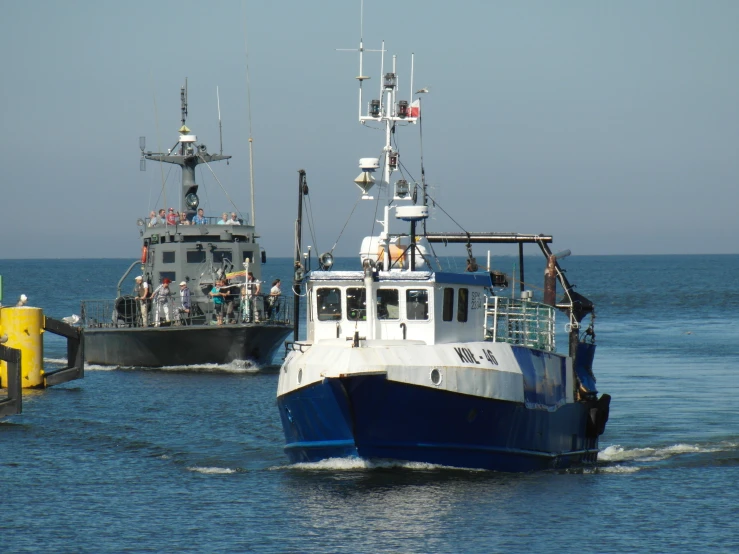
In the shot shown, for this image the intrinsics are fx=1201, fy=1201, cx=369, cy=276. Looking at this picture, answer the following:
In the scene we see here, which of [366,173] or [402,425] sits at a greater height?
[366,173]

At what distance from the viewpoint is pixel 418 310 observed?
23.5 meters

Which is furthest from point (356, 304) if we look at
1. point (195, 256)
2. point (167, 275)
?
point (167, 275)

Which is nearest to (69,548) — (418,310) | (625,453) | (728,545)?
(418,310)

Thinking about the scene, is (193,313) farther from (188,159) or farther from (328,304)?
(328,304)

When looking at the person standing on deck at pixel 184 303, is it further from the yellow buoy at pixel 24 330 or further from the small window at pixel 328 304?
the small window at pixel 328 304

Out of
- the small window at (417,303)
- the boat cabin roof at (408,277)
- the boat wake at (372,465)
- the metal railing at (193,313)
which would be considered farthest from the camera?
the metal railing at (193,313)

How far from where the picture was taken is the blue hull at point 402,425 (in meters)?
22.0

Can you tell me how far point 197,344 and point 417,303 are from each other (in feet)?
69.7

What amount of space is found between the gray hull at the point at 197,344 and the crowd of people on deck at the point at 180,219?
492 cm

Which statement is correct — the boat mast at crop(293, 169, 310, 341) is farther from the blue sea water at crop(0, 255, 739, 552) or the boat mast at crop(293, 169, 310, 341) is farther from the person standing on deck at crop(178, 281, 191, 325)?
the person standing on deck at crop(178, 281, 191, 325)

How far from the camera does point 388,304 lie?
23594mm

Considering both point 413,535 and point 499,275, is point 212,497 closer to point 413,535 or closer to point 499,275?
point 413,535

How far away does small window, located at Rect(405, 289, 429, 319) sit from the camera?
23.5m

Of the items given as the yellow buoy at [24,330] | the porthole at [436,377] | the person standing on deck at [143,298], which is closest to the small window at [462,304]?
the porthole at [436,377]
